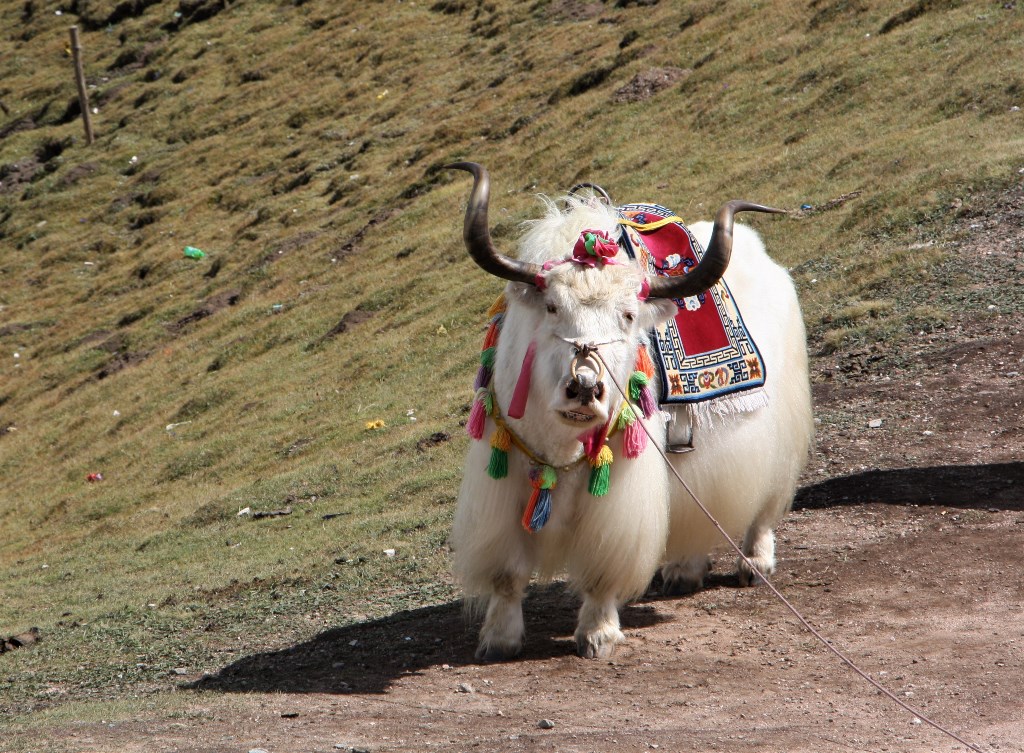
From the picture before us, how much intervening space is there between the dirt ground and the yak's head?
3.53 ft

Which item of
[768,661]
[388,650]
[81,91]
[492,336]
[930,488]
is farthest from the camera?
[81,91]

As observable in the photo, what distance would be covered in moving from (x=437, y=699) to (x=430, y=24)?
29.4 metres

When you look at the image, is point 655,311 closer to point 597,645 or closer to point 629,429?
point 629,429

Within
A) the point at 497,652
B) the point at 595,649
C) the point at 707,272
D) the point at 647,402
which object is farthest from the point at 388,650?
the point at 707,272

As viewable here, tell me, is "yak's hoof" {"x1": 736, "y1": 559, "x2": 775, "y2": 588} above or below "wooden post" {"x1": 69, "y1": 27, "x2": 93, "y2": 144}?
above

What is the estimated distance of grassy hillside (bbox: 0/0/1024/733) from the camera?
879 centimetres

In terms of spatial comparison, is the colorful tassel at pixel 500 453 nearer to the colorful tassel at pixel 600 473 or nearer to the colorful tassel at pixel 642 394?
the colorful tassel at pixel 600 473

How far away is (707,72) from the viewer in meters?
20.0

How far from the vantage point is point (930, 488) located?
691 centimetres

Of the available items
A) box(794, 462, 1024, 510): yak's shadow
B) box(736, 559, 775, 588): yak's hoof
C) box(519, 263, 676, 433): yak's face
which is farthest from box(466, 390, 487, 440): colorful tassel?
box(794, 462, 1024, 510): yak's shadow

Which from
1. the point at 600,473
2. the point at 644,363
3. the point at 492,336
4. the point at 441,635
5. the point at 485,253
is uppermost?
the point at 485,253

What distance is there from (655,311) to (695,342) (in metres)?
0.60

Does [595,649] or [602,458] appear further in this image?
[595,649]

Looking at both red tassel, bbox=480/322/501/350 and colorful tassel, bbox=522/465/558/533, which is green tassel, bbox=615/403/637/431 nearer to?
colorful tassel, bbox=522/465/558/533
